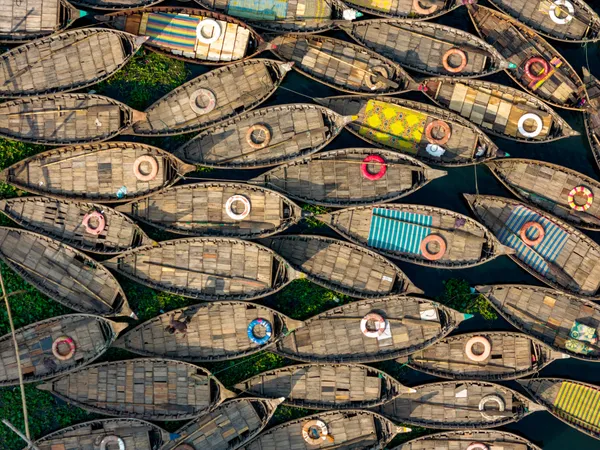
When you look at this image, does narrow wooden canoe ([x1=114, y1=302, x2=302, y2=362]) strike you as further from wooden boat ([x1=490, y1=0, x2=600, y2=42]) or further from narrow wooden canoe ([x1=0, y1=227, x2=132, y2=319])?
wooden boat ([x1=490, y1=0, x2=600, y2=42])

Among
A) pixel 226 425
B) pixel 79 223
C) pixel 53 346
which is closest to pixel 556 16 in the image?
pixel 79 223

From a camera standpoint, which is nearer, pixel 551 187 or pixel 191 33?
pixel 191 33

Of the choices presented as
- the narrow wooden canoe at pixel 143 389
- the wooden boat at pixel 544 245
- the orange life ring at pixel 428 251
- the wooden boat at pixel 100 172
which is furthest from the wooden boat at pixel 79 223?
the wooden boat at pixel 544 245

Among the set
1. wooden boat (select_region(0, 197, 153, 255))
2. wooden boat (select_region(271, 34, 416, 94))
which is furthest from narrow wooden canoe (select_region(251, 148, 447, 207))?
wooden boat (select_region(0, 197, 153, 255))

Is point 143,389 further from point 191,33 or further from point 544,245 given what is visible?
point 544,245

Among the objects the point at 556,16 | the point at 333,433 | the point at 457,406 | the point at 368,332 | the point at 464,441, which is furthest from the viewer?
the point at 556,16

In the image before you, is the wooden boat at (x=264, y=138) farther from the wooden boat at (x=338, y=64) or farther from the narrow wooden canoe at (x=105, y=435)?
the narrow wooden canoe at (x=105, y=435)
